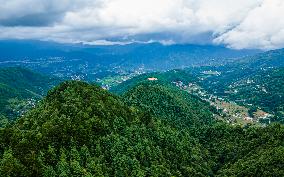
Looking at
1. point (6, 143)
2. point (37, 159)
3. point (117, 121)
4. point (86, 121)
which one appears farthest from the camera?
point (117, 121)

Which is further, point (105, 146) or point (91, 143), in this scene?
point (105, 146)

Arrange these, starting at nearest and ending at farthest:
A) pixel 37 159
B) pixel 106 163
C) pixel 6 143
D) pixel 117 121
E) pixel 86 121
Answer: pixel 37 159, pixel 6 143, pixel 106 163, pixel 86 121, pixel 117 121

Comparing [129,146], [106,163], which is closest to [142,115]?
[129,146]

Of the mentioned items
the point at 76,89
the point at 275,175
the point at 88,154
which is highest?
the point at 76,89

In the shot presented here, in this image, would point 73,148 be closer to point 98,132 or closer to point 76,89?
point 98,132

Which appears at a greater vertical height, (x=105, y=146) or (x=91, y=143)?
(x=91, y=143)

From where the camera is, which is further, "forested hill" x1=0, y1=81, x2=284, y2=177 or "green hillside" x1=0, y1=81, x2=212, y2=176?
"forested hill" x1=0, y1=81, x2=284, y2=177

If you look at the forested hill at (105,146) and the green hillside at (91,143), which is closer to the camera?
the green hillside at (91,143)

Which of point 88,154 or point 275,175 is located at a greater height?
point 88,154
